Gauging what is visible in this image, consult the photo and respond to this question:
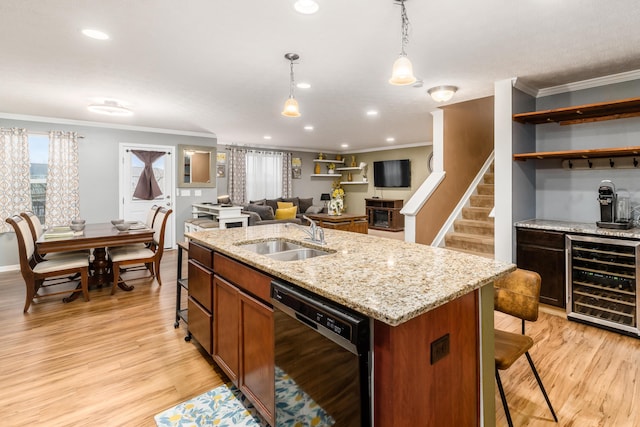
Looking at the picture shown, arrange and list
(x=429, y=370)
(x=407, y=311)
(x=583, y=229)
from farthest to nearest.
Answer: (x=583, y=229) → (x=429, y=370) → (x=407, y=311)

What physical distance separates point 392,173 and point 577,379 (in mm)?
7181

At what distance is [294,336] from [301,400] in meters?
0.27

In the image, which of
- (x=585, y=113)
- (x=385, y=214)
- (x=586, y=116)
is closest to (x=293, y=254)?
(x=585, y=113)

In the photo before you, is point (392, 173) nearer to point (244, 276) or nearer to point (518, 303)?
point (518, 303)

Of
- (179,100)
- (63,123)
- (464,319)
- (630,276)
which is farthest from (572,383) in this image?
(63,123)

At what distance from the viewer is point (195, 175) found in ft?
22.0

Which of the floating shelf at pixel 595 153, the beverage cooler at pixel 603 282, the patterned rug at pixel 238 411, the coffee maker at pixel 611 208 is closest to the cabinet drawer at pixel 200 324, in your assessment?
the patterned rug at pixel 238 411

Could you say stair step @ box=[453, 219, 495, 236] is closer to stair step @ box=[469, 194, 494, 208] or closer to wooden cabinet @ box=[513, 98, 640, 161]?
stair step @ box=[469, 194, 494, 208]

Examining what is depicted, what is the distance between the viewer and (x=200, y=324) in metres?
2.42

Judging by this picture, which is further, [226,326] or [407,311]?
[226,326]

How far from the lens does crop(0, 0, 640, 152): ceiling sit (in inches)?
82.1

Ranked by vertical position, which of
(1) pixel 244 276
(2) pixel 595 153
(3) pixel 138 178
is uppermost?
(3) pixel 138 178

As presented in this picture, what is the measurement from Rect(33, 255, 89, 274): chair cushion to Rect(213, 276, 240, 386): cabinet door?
2322mm

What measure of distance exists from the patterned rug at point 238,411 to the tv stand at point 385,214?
23.3ft
